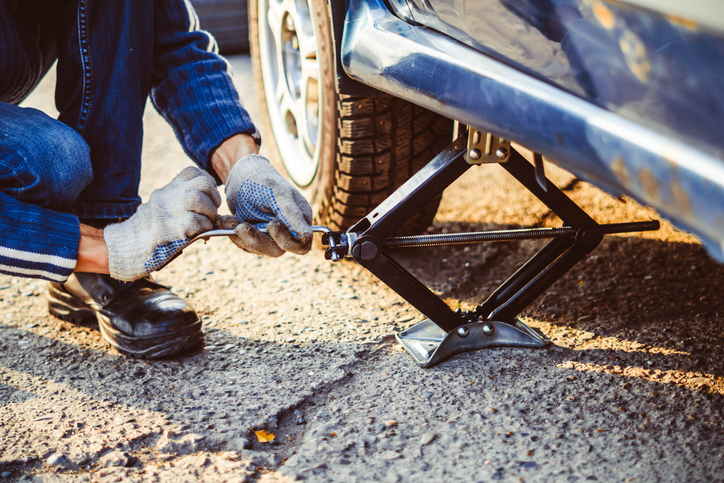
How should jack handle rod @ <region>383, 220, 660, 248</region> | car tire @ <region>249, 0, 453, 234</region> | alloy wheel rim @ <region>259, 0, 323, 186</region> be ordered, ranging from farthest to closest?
alloy wheel rim @ <region>259, 0, 323, 186</region> < car tire @ <region>249, 0, 453, 234</region> < jack handle rod @ <region>383, 220, 660, 248</region>

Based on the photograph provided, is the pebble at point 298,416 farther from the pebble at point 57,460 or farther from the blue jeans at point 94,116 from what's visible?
the blue jeans at point 94,116

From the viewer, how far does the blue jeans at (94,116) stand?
1.27m

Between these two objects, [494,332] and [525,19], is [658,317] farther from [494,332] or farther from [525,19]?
[525,19]

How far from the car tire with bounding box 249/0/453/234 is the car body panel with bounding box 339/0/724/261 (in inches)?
11.6

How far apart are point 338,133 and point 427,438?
33.3 inches

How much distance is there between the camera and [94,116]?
1.40 meters

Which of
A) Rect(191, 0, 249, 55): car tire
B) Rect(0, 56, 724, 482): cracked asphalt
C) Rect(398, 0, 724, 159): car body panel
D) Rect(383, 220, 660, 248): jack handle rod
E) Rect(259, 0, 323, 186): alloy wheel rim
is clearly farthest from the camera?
Rect(191, 0, 249, 55): car tire

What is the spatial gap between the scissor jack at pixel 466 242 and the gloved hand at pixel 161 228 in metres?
0.27

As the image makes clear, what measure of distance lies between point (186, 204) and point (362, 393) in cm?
53

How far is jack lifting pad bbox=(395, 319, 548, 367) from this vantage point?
1307mm

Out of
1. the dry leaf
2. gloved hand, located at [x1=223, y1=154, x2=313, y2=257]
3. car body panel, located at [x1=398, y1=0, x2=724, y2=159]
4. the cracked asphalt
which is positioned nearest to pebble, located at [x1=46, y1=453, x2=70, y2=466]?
the cracked asphalt

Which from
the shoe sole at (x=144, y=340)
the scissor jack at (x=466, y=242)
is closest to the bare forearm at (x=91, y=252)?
the shoe sole at (x=144, y=340)

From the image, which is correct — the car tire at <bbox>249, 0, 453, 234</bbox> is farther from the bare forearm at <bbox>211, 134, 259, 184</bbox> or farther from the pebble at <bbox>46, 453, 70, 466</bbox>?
the pebble at <bbox>46, 453, 70, 466</bbox>

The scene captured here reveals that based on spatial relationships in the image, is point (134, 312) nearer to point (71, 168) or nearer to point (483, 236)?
point (71, 168)
